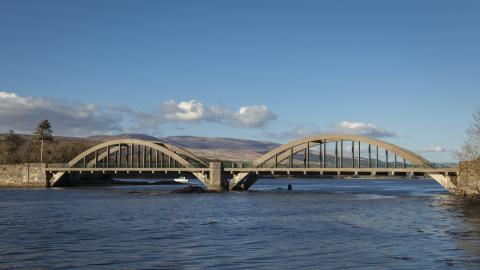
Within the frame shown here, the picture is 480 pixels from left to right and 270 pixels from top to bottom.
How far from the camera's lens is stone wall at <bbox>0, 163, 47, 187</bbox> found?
133m

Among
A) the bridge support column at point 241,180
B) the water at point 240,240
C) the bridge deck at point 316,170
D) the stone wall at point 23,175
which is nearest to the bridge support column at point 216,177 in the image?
the bridge deck at point 316,170

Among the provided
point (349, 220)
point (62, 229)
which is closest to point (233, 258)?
point (62, 229)

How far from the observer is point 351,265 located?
89.5 feet

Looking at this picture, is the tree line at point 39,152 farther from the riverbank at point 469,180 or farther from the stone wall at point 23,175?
the riverbank at point 469,180

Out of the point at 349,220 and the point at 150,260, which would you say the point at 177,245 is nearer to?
the point at 150,260

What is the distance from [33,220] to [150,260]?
26116mm

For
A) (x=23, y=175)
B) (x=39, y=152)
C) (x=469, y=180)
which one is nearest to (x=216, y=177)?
(x=469, y=180)

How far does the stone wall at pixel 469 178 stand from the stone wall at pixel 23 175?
88.3 meters

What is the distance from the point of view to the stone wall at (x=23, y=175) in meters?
133

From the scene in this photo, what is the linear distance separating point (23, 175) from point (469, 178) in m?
96.3

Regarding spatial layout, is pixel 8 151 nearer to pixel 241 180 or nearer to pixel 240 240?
pixel 241 180

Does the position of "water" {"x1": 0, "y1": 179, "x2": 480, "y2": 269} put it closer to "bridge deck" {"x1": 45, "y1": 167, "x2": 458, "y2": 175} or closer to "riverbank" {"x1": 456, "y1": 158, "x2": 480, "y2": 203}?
"riverbank" {"x1": 456, "y1": 158, "x2": 480, "y2": 203}

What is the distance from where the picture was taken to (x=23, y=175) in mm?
135750

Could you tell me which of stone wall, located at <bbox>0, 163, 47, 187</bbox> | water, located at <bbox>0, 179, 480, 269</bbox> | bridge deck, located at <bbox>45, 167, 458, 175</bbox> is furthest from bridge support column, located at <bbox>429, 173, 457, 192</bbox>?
stone wall, located at <bbox>0, 163, 47, 187</bbox>
